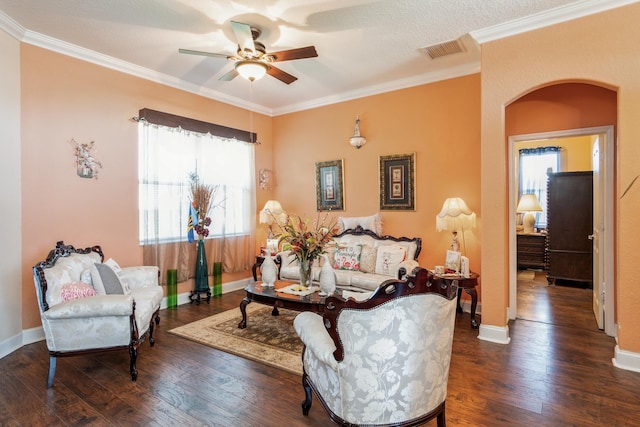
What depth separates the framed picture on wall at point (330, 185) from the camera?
5.54m

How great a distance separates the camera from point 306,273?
3613 mm

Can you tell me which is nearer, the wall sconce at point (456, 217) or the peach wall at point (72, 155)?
the peach wall at point (72, 155)

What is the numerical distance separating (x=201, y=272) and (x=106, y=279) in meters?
1.76

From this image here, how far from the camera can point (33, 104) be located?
3.49 metres

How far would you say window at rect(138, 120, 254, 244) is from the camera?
4.46 metres

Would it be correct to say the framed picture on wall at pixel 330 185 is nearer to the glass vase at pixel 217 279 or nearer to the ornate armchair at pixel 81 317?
the glass vase at pixel 217 279

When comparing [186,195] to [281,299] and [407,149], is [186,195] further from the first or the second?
[407,149]

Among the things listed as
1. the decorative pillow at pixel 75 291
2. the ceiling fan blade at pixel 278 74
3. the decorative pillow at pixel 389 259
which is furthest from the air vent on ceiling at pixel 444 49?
the decorative pillow at pixel 75 291

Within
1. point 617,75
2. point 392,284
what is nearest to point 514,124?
point 617,75

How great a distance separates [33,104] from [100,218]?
1360 mm

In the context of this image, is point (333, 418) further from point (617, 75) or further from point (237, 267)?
point (237, 267)

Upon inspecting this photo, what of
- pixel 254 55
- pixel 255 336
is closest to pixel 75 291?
pixel 255 336

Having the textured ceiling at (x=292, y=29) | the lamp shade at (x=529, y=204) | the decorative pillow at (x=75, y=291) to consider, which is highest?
the textured ceiling at (x=292, y=29)

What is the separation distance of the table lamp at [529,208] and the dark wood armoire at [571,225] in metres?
1.16
